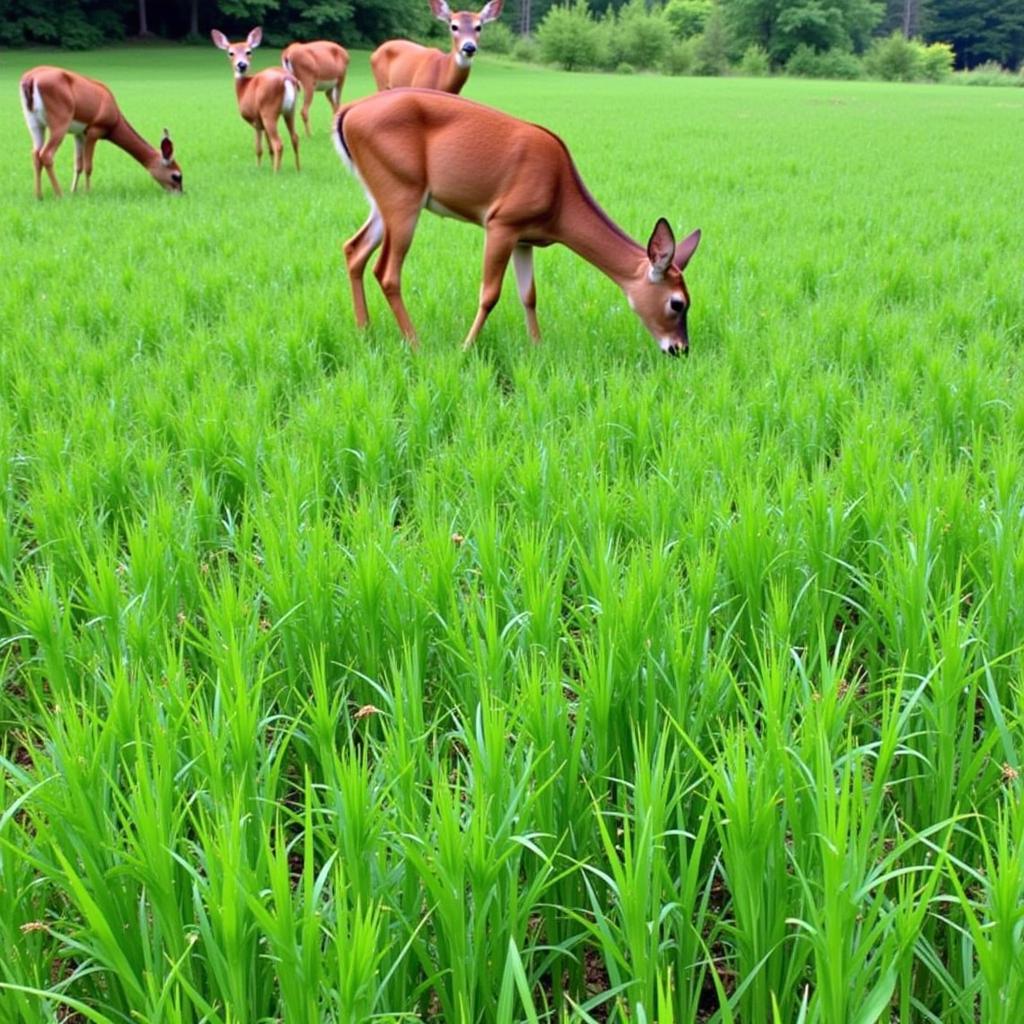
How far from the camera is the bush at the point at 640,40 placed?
60.9m

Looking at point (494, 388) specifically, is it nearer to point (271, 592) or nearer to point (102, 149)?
point (271, 592)

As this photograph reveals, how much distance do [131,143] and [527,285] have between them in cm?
744

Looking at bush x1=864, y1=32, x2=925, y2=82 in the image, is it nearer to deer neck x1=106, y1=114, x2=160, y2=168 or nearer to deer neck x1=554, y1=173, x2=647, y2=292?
deer neck x1=106, y1=114, x2=160, y2=168

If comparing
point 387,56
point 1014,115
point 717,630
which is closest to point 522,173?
point 717,630

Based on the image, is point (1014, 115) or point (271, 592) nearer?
point (271, 592)

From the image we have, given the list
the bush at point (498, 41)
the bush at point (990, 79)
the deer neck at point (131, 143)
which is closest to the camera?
the deer neck at point (131, 143)

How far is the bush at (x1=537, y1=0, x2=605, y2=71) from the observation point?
56750mm

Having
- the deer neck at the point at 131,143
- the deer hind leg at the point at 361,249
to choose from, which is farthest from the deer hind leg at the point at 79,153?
the deer hind leg at the point at 361,249

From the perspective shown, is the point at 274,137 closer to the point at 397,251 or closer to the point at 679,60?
the point at 397,251

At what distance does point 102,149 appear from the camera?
16.1m

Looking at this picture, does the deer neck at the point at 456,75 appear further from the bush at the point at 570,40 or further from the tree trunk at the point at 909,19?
the tree trunk at the point at 909,19

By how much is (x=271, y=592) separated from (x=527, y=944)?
3.46 ft

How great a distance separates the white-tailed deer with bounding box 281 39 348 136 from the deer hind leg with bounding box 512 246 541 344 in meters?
11.5

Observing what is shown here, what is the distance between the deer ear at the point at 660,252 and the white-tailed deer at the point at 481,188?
0.36ft
